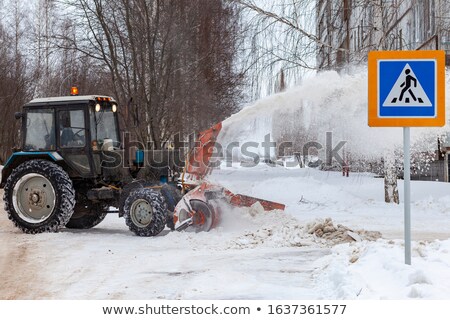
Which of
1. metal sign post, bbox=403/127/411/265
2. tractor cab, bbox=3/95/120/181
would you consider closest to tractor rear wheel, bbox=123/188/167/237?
tractor cab, bbox=3/95/120/181

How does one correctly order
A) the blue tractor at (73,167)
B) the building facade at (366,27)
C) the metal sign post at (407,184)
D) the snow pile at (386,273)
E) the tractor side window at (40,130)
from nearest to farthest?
1. the snow pile at (386,273)
2. the metal sign post at (407,184)
3. the blue tractor at (73,167)
4. the tractor side window at (40,130)
5. the building facade at (366,27)

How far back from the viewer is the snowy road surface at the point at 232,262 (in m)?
5.37

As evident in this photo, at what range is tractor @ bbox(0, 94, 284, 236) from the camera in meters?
9.38

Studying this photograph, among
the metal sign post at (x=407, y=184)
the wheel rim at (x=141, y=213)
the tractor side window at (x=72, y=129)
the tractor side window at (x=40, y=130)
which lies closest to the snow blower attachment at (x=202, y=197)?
the wheel rim at (x=141, y=213)

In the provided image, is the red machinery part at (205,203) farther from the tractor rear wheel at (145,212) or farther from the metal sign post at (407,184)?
the metal sign post at (407,184)

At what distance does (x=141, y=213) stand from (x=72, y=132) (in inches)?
75.5

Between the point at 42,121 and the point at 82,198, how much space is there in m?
1.46

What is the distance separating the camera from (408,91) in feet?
17.1

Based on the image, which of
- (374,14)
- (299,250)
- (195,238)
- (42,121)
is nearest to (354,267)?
(299,250)

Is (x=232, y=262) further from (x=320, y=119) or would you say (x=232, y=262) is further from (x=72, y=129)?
(x=320, y=119)

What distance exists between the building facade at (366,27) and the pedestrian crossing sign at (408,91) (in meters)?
7.84

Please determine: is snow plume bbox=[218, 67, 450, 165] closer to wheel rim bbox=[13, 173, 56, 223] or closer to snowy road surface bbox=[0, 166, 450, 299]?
snowy road surface bbox=[0, 166, 450, 299]

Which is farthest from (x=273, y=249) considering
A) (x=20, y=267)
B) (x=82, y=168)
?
(x=82, y=168)

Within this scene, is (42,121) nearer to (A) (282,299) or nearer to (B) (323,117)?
(B) (323,117)
